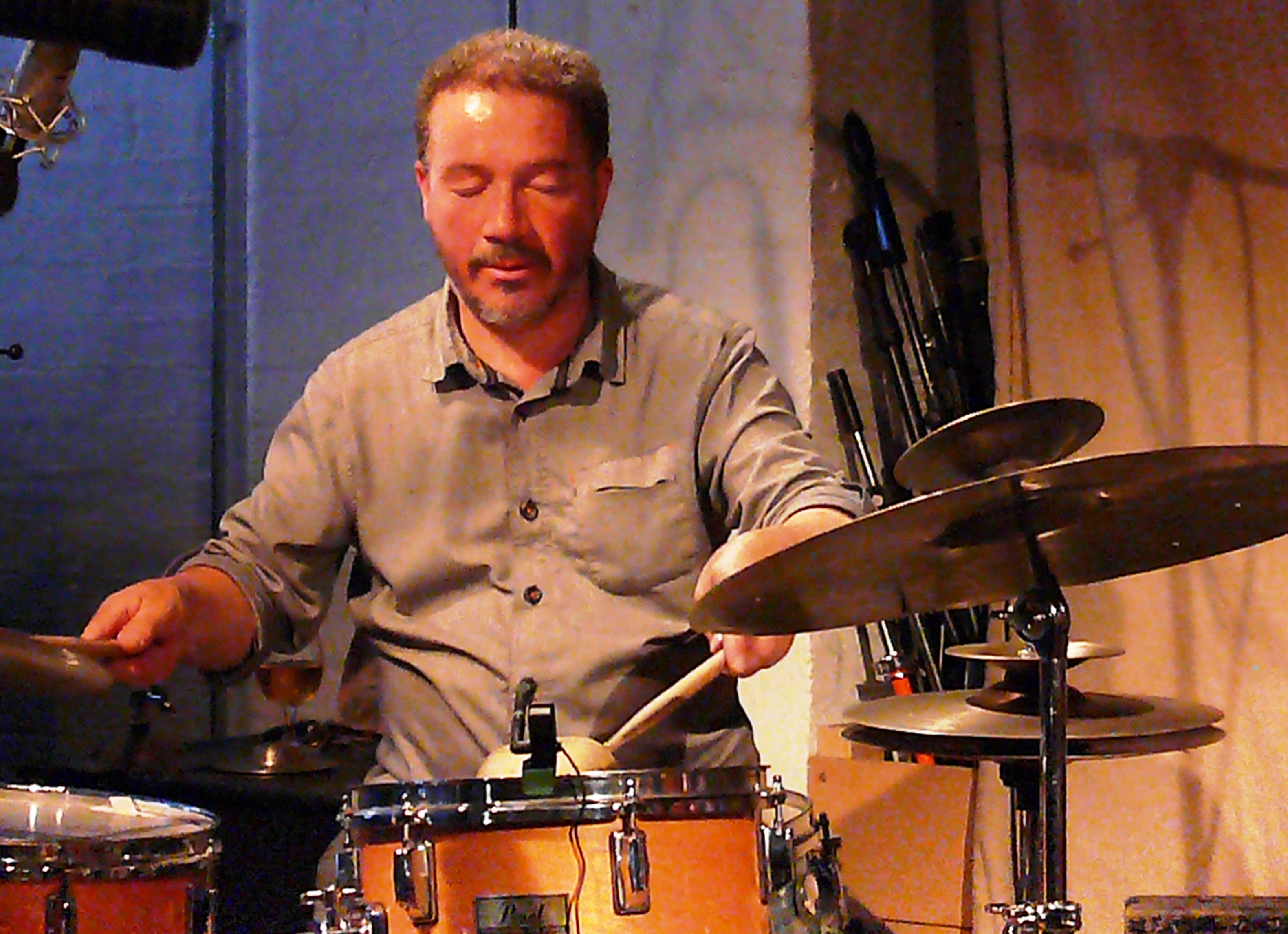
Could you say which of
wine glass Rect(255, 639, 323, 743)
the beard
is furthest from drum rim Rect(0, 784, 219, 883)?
wine glass Rect(255, 639, 323, 743)

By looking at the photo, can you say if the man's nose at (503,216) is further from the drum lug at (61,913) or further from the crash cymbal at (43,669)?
the drum lug at (61,913)

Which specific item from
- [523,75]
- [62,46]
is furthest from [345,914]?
[523,75]

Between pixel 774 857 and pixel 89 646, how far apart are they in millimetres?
681

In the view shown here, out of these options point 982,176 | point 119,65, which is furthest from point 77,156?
point 982,176

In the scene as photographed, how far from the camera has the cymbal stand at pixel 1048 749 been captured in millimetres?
1243

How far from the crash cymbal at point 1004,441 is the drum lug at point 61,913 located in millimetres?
941

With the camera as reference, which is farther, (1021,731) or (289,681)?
(289,681)

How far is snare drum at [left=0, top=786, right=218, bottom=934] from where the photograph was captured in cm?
134

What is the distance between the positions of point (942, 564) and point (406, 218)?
1802 millimetres

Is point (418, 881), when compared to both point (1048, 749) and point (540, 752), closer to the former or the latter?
point (540, 752)

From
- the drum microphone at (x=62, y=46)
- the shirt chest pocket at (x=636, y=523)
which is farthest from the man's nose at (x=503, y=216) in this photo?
the drum microphone at (x=62, y=46)

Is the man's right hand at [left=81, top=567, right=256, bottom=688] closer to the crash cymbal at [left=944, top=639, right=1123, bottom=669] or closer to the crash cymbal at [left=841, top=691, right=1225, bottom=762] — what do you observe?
the crash cymbal at [left=841, top=691, right=1225, bottom=762]

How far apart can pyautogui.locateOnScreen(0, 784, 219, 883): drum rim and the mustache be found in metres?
0.73

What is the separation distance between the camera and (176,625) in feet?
5.05
